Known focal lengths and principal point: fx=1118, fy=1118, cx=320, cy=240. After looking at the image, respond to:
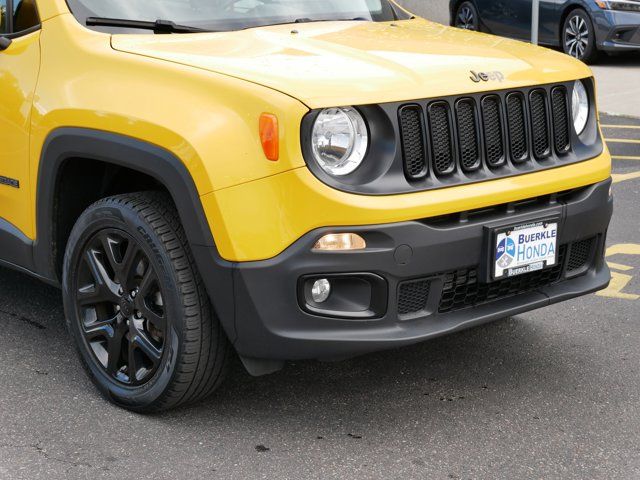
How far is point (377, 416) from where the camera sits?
377 cm

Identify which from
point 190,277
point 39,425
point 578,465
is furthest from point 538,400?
point 39,425

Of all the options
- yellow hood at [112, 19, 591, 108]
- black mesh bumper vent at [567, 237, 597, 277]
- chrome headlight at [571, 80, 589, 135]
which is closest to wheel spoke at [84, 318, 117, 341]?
yellow hood at [112, 19, 591, 108]

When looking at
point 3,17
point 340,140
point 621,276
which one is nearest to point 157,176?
point 340,140

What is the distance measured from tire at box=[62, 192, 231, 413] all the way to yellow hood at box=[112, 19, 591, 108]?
516 millimetres

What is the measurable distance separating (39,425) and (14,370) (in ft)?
1.81

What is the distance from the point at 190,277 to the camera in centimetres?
348

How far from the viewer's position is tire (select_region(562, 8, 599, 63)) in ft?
41.2

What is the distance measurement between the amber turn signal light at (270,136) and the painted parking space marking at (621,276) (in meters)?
2.35

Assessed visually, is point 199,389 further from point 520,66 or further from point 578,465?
point 520,66

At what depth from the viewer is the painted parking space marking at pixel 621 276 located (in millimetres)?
5043

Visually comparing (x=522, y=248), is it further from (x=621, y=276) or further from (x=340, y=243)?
(x=621, y=276)

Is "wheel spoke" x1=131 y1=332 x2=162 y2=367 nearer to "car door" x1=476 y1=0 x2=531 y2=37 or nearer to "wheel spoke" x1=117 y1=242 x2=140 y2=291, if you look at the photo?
"wheel spoke" x1=117 y1=242 x2=140 y2=291

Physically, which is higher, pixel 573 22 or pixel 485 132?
pixel 485 132

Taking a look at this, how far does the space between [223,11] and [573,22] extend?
31.0ft
